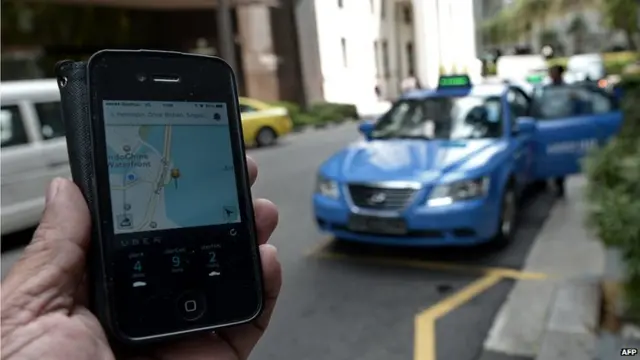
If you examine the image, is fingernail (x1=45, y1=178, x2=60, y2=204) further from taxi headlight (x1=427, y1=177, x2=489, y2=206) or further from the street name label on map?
taxi headlight (x1=427, y1=177, x2=489, y2=206)

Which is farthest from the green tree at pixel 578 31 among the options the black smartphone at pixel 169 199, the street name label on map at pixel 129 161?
the street name label on map at pixel 129 161

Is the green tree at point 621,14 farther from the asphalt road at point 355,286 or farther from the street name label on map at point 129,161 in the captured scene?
the street name label on map at point 129,161

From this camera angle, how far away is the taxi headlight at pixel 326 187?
13.3 feet

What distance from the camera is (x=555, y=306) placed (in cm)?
294

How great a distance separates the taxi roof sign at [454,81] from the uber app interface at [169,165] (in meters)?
1.96

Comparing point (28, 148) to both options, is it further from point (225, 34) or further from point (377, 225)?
point (377, 225)

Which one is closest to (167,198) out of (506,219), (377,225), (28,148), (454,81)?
(454,81)

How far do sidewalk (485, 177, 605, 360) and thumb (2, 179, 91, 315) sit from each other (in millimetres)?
2032

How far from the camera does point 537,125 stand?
4918 mm

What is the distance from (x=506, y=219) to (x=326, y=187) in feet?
3.96

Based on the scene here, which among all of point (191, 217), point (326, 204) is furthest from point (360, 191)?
point (191, 217)

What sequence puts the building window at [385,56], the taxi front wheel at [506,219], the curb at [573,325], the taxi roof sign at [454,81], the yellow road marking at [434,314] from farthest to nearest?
the taxi front wheel at [506,219] < the taxi roof sign at [454,81] < the yellow road marking at [434,314] < the curb at [573,325] < the building window at [385,56]

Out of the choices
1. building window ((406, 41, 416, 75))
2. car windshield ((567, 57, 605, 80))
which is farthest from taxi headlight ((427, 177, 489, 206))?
car windshield ((567, 57, 605, 80))

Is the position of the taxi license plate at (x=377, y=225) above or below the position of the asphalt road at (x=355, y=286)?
above
